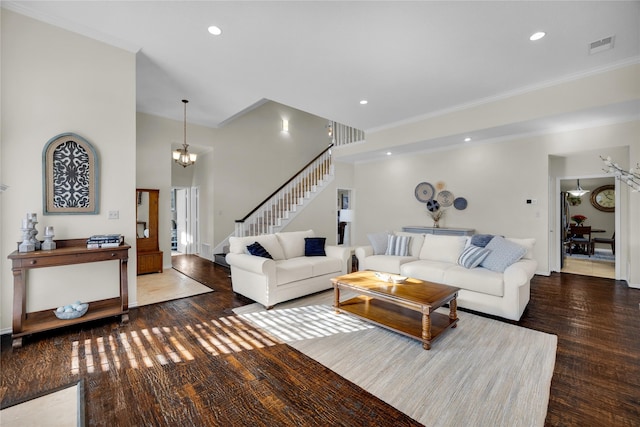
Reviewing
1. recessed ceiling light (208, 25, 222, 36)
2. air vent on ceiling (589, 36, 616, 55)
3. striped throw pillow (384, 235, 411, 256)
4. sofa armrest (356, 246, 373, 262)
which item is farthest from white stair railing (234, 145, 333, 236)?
air vent on ceiling (589, 36, 616, 55)

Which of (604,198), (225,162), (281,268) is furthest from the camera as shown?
(604,198)

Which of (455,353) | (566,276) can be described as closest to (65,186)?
(455,353)

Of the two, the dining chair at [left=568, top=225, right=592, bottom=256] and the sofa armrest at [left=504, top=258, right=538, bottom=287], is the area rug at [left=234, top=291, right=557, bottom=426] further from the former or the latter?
the dining chair at [left=568, top=225, right=592, bottom=256]

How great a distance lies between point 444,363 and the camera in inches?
93.4

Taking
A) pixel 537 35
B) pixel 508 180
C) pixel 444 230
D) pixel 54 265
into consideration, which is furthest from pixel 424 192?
pixel 54 265

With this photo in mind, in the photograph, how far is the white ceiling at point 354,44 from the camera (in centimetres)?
278

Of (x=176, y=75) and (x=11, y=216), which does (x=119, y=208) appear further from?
(x=176, y=75)

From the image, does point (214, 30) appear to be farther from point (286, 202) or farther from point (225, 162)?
point (286, 202)

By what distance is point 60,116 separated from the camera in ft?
10.1

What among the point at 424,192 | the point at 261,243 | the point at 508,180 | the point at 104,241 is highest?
the point at 508,180

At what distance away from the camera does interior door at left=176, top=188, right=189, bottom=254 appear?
8.39 metres

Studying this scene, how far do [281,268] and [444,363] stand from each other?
2.17 meters

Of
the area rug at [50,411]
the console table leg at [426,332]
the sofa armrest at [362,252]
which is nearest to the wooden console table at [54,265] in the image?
the area rug at [50,411]

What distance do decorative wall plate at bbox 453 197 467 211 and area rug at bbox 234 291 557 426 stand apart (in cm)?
347
